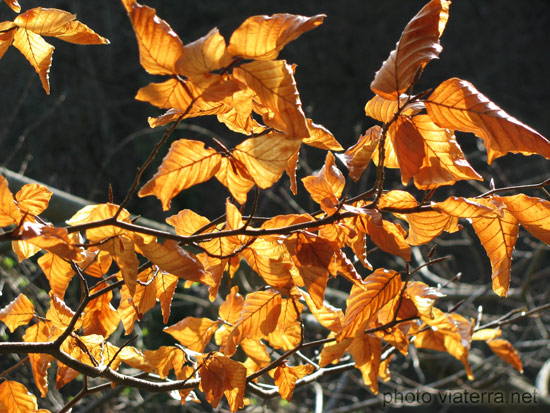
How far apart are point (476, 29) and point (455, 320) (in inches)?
207

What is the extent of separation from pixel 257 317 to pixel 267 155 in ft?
0.75

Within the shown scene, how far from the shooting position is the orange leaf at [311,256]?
46 centimetres

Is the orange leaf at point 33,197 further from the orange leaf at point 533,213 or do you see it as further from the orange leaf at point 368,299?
the orange leaf at point 533,213

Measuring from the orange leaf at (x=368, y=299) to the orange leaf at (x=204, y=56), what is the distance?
0.26 metres

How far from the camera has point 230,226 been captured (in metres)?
0.45

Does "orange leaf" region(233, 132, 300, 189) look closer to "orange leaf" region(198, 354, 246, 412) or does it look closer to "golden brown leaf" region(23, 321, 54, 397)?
"orange leaf" region(198, 354, 246, 412)

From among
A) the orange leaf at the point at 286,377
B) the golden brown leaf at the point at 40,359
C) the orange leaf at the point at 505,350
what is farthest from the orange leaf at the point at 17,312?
the orange leaf at the point at 505,350

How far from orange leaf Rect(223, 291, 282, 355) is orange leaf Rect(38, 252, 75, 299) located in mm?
176

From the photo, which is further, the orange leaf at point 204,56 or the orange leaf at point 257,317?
the orange leaf at point 257,317

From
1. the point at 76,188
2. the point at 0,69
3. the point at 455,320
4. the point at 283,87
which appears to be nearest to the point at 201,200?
the point at 76,188

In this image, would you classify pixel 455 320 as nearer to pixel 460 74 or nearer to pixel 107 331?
pixel 107 331

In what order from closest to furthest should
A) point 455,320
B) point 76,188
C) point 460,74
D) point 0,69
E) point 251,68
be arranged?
point 251,68 → point 455,320 → point 0,69 → point 76,188 → point 460,74

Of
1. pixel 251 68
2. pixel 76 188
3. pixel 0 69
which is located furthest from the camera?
pixel 76 188

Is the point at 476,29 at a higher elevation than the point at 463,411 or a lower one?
higher
